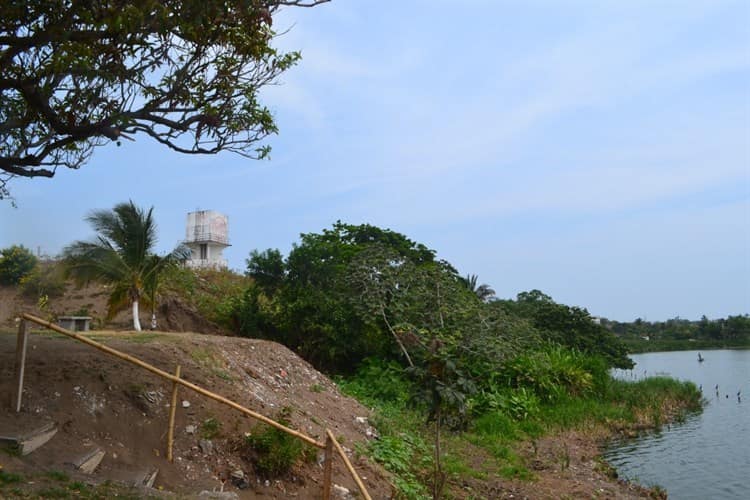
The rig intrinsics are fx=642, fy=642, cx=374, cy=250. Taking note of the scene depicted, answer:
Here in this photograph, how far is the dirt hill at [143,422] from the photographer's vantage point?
6801 millimetres

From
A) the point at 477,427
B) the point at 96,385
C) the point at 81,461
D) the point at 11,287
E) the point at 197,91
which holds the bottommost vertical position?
the point at 477,427

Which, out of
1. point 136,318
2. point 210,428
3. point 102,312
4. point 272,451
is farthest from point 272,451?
point 102,312

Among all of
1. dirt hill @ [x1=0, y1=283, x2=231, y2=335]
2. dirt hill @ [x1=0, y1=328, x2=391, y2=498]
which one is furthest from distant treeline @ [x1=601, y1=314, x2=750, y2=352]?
dirt hill @ [x1=0, y1=328, x2=391, y2=498]

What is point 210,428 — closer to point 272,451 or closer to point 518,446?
Result: point 272,451

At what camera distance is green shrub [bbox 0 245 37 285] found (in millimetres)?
22344

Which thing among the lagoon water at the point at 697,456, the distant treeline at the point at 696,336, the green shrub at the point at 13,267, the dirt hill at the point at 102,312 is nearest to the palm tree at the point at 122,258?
the dirt hill at the point at 102,312

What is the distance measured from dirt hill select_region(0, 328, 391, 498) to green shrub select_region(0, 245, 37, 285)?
14.2 meters

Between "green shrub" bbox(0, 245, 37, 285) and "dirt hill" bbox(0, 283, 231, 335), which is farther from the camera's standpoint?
"green shrub" bbox(0, 245, 37, 285)

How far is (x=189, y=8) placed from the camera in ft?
25.5

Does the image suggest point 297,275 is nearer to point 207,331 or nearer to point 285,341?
point 285,341

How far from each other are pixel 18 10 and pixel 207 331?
497 inches

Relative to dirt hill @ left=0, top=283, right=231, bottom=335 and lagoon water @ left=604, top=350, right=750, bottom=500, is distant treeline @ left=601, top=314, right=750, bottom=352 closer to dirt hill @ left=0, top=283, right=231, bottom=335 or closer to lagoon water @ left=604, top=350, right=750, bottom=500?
lagoon water @ left=604, top=350, right=750, bottom=500

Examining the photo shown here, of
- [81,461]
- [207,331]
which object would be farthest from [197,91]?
[207,331]

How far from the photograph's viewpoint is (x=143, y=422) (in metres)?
7.62
